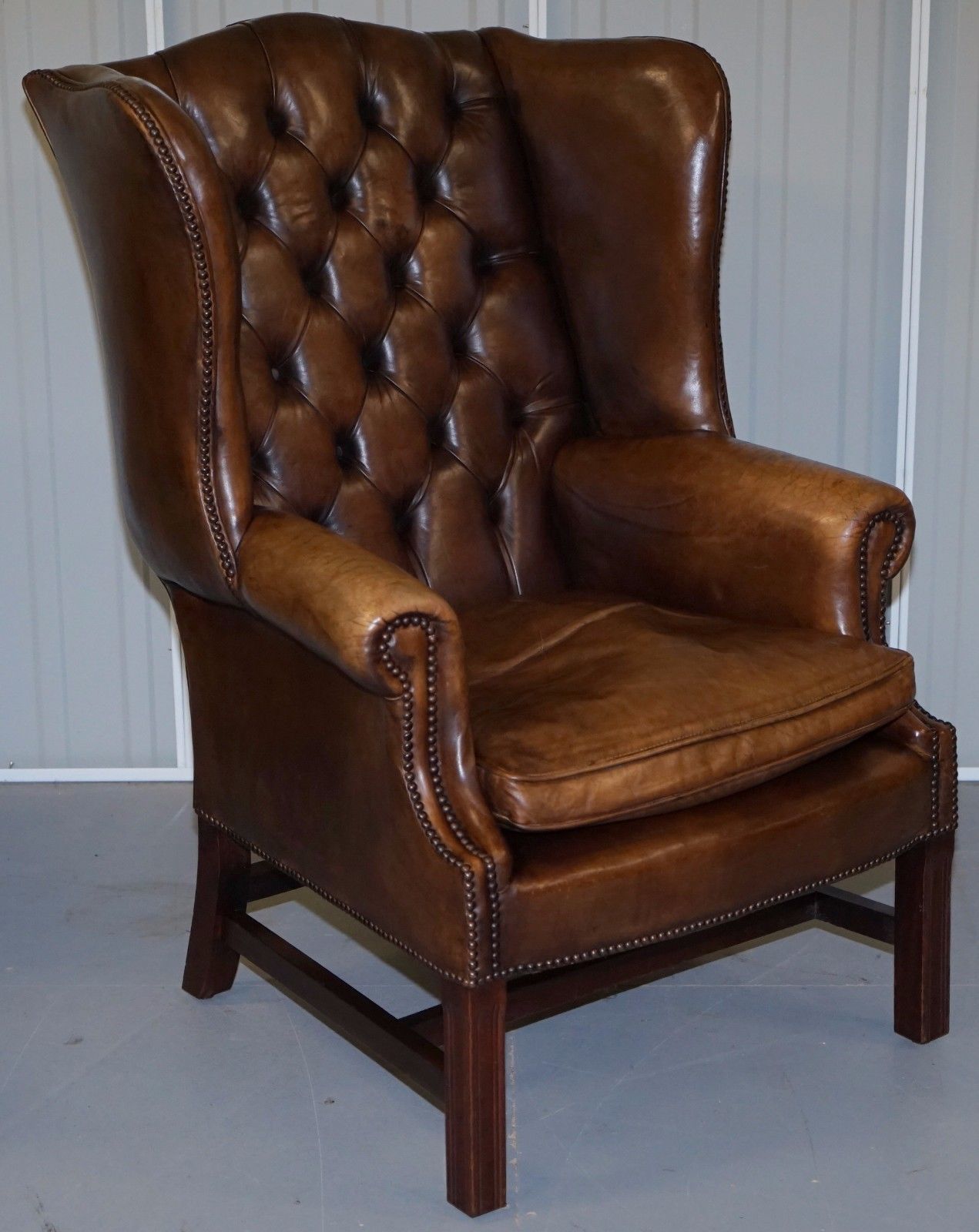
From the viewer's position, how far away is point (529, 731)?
152 cm

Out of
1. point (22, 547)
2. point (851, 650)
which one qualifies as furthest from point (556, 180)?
point (22, 547)

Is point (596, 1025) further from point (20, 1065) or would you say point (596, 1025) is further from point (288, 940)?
point (20, 1065)

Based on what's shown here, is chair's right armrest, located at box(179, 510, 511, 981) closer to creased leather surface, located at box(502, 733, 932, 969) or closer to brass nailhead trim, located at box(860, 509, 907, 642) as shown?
creased leather surface, located at box(502, 733, 932, 969)

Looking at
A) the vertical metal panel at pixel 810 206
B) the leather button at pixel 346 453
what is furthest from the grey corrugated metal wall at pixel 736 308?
the leather button at pixel 346 453

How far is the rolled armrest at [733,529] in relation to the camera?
1.80m

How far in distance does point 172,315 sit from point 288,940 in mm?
1017

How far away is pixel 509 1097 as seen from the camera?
1788 millimetres

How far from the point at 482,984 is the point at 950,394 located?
171 centimetres

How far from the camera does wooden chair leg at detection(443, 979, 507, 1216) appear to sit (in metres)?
1.50

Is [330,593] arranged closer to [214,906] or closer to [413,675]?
[413,675]

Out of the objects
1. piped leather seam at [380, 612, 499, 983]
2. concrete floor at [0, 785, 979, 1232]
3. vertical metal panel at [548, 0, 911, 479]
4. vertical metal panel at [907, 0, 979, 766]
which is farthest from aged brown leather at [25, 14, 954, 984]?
vertical metal panel at [907, 0, 979, 766]

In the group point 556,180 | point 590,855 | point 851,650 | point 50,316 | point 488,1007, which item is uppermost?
point 556,180

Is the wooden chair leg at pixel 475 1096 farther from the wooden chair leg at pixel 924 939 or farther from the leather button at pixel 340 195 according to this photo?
the leather button at pixel 340 195

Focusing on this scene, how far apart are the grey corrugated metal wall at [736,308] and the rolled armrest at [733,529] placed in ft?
2.53
